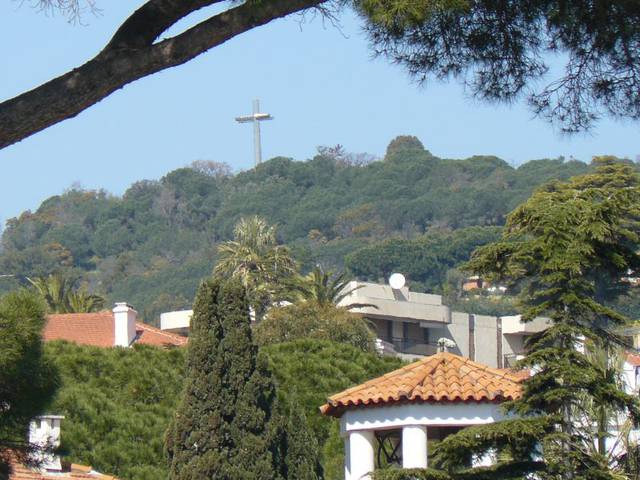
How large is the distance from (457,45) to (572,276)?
10.6 ft

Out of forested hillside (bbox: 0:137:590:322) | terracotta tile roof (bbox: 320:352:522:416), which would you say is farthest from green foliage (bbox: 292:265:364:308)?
forested hillside (bbox: 0:137:590:322)

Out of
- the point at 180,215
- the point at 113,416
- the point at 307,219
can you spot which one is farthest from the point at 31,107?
the point at 180,215

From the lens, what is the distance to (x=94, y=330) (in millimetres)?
48406

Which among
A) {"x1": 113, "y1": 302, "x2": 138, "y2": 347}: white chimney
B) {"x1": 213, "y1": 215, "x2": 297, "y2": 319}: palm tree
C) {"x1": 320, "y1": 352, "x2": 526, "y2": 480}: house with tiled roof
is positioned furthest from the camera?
{"x1": 213, "y1": 215, "x2": 297, "y2": 319}: palm tree

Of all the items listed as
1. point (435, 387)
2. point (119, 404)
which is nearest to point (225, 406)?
point (435, 387)

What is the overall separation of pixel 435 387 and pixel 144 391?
11.9 meters

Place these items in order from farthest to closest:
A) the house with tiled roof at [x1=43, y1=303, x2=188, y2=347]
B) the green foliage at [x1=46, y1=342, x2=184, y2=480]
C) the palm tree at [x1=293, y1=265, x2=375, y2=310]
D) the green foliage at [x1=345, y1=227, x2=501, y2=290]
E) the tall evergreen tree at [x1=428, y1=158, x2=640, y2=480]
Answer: the green foliage at [x1=345, y1=227, x2=501, y2=290], the palm tree at [x1=293, y1=265, x2=375, y2=310], the house with tiled roof at [x1=43, y1=303, x2=188, y2=347], the green foliage at [x1=46, y1=342, x2=184, y2=480], the tall evergreen tree at [x1=428, y1=158, x2=640, y2=480]

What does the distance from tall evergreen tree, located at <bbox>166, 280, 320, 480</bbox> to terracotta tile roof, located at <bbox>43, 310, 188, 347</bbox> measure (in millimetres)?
24561

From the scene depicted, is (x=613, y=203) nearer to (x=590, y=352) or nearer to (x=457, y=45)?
(x=590, y=352)

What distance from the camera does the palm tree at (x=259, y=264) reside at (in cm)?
5472

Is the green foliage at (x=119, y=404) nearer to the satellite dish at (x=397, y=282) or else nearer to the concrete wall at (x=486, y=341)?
the satellite dish at (x=397, y=282)

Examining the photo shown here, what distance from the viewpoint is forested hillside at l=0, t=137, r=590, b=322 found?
125 m

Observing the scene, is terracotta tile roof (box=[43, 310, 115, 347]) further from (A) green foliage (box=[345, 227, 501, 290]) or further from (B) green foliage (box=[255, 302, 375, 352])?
(A) green foliage (box=[345, 227, 501, 290])

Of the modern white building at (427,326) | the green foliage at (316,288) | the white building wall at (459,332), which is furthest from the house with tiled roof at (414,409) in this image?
the white building wall at (459,332)
